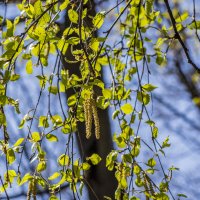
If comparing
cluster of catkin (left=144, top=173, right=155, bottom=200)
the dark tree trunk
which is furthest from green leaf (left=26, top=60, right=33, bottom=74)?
the dark tree trunk

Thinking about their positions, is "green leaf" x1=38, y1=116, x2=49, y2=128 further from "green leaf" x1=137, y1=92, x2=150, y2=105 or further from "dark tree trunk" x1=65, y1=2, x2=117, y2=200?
"dark tree trunk" x1=65, y1=2, x2=117, y2=200

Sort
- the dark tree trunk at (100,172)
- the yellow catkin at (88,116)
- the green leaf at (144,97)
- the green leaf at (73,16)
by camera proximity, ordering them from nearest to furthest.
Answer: the yellow catkin at (88,116)
the green leaf at (73,16)
the green leaf at (144,97)
the dark tree trunk at (100,172)

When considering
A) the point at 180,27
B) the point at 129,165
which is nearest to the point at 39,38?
the point at 129,165

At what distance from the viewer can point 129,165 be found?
1.59m

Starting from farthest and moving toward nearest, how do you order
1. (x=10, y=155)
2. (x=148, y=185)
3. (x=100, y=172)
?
(x=100, y=172) < (x=148, y=185) < (x=10, y=155)

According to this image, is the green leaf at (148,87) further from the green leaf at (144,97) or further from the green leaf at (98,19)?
the green leaf at (98,19)

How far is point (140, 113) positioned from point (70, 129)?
0.76 ft

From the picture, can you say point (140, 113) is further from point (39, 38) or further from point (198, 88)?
point (198, 88)

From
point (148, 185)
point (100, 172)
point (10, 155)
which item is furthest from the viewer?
point (100, 172)

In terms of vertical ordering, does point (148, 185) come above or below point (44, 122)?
below

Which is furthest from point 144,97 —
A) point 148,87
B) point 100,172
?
point 100,172

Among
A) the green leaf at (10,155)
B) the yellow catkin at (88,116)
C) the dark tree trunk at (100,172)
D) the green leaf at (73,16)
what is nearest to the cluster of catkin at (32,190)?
the green leaf at (10,155)

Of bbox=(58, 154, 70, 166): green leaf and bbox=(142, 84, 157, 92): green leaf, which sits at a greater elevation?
bbox=(142, 84, 157, 92): green leaf

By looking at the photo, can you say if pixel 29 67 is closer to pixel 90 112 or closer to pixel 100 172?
pixel 90 112
